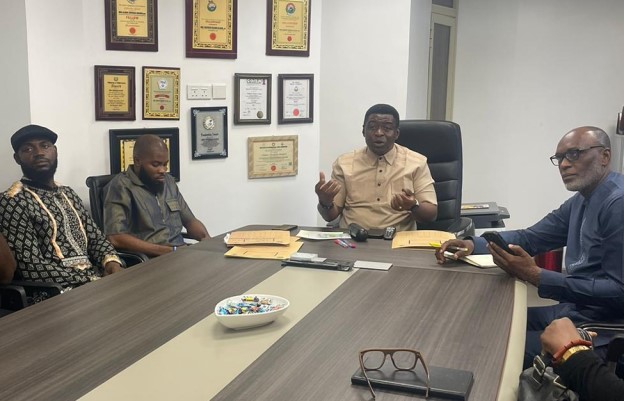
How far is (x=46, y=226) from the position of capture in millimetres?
2762

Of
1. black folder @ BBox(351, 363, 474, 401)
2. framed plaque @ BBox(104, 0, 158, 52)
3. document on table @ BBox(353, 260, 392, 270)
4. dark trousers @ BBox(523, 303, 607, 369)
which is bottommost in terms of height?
dark trousers @ BBox(523, 303, 607, 369)

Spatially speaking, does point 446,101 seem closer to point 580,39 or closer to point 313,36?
point 580,39

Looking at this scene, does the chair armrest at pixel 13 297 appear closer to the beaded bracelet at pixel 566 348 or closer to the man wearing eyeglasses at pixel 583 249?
the man wearing eyeglasses at pixel 583 249

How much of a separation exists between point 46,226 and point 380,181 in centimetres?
166

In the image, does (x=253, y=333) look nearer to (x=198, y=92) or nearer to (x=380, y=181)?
(x=380, y=181)

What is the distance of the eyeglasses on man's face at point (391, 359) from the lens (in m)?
1.37

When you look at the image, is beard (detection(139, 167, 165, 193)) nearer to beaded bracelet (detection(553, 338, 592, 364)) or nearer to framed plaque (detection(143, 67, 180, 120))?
framed plaque (detection(143, 67, 180, 120))

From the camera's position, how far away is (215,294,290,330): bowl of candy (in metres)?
1.65

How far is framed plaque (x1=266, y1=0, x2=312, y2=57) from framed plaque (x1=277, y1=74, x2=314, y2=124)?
0.50 feet

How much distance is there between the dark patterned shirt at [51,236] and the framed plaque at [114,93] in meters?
0.66

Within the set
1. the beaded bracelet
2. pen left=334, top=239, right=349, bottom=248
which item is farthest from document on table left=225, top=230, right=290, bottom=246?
the beaded bracelet

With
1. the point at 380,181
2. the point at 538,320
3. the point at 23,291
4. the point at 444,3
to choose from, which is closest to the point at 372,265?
the point at 538,320

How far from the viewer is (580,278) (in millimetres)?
2199

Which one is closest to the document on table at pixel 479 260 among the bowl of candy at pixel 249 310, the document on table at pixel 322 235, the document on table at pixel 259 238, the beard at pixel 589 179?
the beard at pixel 589 179
